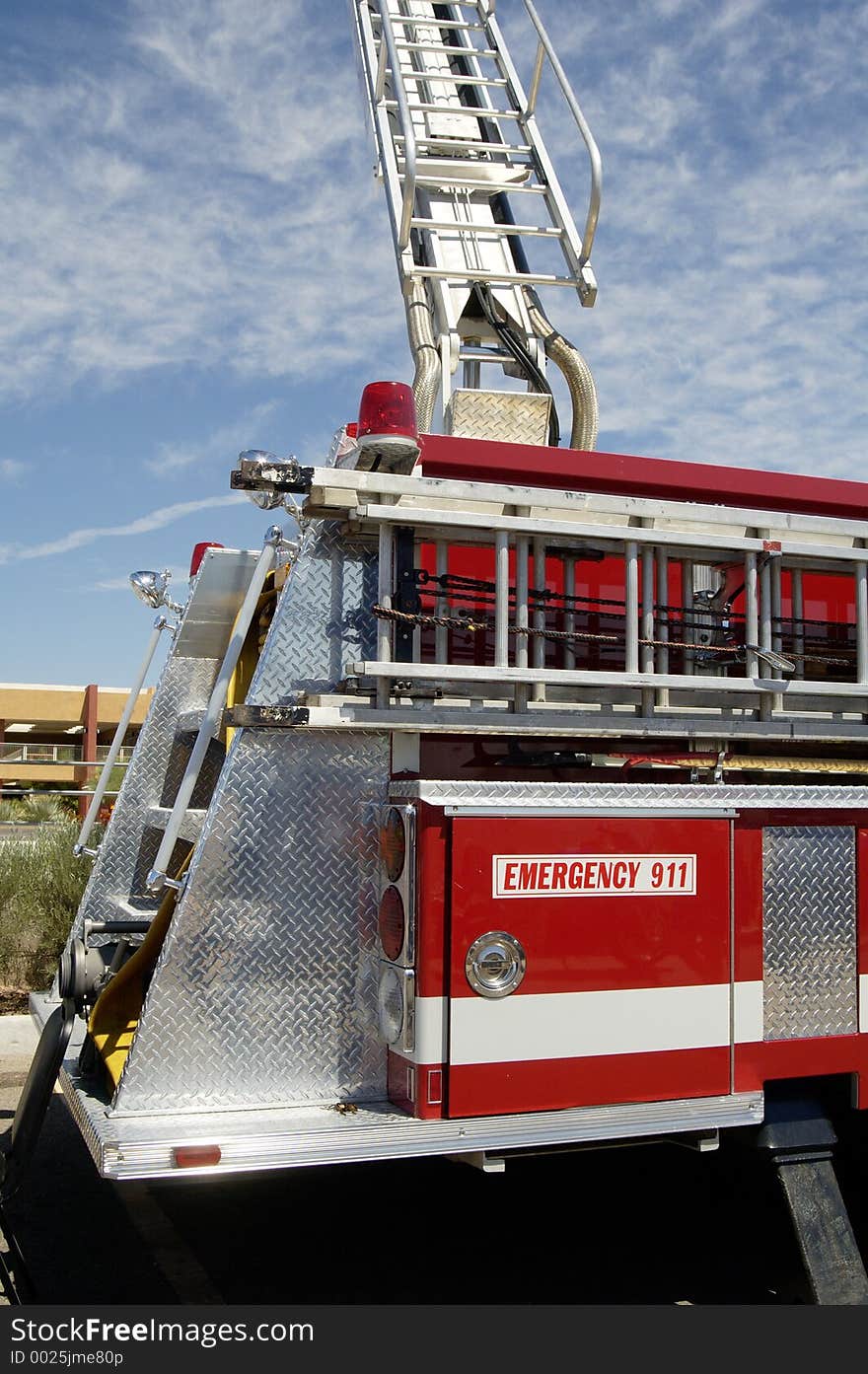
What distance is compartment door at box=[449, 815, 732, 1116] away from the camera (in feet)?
10.6

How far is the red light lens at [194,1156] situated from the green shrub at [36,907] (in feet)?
16.7

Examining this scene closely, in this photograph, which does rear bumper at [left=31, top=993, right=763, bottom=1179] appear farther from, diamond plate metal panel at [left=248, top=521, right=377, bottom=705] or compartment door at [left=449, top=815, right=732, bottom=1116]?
diamond plate metal panel at [left=248, top=521, right=377, bottom=705]

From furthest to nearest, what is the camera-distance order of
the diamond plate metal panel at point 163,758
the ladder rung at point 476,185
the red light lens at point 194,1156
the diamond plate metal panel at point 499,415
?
1. the ladder rung at point 476,185
2. the diamond plate metal panel at point 499,415
3. the diamond plate metal panel at point 163,758
4. the red light lens at point 194,1156

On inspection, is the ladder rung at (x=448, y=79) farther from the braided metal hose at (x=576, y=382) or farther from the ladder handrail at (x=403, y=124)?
the braided metal hose at (x=576, y=382)

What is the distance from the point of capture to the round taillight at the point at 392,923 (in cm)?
330

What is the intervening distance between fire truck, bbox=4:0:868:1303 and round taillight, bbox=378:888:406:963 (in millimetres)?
30

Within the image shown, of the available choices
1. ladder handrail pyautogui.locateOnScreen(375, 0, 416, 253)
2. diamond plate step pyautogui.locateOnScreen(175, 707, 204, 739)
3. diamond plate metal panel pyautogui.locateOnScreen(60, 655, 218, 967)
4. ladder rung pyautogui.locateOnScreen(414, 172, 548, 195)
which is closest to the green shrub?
diamond plate metal panel pyautogui.locateOnScreen(60, 655, 218, 967)

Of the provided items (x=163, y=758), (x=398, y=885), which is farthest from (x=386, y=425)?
(x=163, y=758)

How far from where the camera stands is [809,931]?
144 inches

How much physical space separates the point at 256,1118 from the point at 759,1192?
2.36 m

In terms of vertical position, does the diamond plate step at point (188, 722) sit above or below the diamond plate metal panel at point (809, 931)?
above

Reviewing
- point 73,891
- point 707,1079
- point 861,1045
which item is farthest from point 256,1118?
point 73,891

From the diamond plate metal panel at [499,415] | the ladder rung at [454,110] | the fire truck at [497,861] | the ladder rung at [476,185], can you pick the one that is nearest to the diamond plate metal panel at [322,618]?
the fire truck at [497,861]
